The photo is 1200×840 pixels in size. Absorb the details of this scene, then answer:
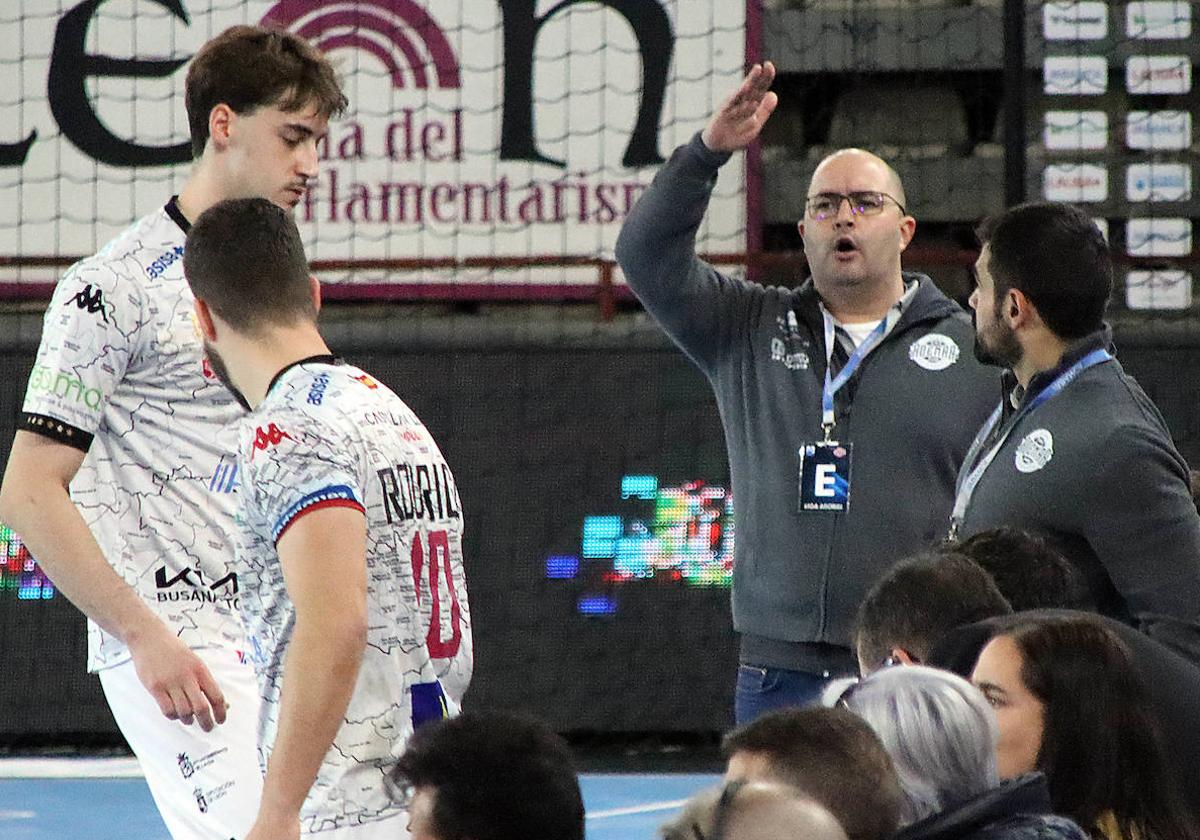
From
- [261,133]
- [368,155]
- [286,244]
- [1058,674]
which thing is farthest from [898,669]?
[368,155]

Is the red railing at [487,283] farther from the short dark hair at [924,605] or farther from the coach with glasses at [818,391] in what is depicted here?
the short dark hair at [924,605]

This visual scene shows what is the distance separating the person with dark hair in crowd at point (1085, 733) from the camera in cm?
247

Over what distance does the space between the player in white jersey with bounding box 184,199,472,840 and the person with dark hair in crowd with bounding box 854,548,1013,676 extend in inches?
24.2

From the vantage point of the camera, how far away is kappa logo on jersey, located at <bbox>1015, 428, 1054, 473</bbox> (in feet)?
10.7

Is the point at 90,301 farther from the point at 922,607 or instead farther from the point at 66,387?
the point at 922,607

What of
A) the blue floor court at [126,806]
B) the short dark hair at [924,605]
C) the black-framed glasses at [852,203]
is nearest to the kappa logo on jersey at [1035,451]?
the short dark hair at [924,605]

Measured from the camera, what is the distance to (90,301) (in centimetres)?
327

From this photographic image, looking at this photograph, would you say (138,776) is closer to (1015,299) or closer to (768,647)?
(768,647)

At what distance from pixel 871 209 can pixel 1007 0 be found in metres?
2.58

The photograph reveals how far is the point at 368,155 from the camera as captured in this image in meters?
7.96

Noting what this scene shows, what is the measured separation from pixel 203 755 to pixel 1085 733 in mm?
1487

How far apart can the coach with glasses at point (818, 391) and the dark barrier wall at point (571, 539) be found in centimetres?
230

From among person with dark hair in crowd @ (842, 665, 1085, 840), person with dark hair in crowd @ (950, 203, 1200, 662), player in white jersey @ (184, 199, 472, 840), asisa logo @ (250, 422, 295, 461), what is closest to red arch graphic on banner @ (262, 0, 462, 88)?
person with dark hair in crowd @ (950, 203, 1200, 662)

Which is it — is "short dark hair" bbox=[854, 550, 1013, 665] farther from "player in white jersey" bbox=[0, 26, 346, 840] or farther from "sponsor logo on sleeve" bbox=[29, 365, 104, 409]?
"sponsor logo on sleeve" bbox=[29, 365, 104, 409]
